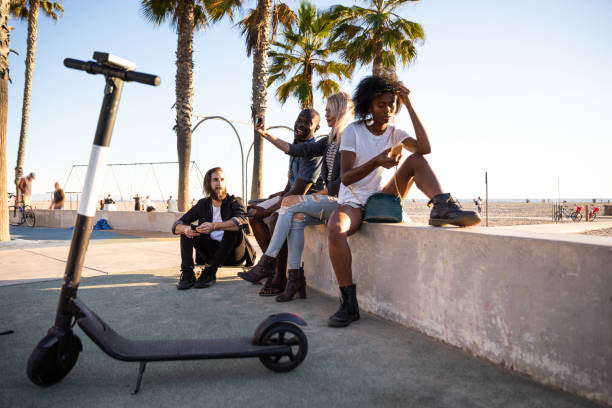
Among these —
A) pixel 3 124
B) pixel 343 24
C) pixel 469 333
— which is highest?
pixel 343 24

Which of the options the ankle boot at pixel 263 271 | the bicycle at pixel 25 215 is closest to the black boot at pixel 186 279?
the ankle boot at pixel 263 271

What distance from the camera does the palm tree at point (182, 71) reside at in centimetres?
Result: 1230

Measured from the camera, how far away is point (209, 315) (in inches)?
124

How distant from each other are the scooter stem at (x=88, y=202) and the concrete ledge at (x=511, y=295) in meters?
1.91

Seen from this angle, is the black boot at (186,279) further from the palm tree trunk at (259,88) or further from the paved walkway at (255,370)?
the palm tree trunk at (259,88)

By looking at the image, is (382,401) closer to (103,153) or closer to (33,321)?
(103,153)

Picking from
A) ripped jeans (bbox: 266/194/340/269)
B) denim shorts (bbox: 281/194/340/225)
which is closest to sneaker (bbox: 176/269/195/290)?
ripped jeans (bbox: 266/194/340/269)

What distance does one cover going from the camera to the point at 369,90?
316 centimetres

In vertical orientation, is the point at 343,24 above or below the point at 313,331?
above

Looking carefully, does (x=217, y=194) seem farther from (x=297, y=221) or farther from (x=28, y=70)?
(x=28, y=70)

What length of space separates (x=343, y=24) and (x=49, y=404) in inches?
593

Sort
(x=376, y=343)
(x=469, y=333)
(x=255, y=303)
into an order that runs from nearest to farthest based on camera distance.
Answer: (x=469, y=333), (x=376, y=343), (x=255, y=303)

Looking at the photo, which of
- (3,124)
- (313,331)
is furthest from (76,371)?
(3,124)

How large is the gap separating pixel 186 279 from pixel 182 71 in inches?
388
